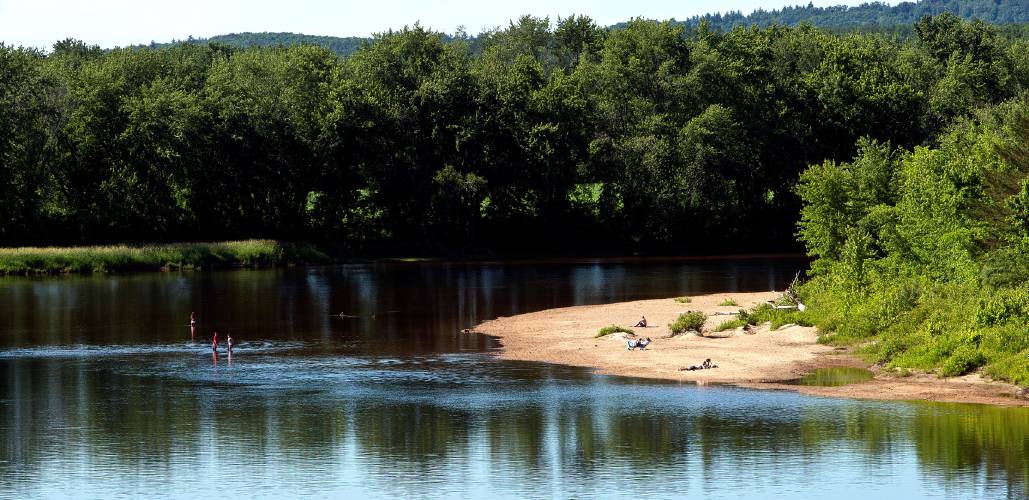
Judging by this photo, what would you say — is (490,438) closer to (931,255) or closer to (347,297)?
(931,255)

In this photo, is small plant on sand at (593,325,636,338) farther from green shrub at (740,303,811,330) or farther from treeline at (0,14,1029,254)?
treeline at (0,14,1029,254)

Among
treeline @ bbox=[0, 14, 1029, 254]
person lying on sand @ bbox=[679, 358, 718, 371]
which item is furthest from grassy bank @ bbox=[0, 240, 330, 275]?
person lying on sand @ bbox=[679, 358, 718, 371]

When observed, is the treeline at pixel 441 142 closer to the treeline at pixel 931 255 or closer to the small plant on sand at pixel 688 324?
the treeline at pixel 931 255

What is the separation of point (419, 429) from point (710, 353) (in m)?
17.2

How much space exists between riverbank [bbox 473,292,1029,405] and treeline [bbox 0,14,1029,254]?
52.8 m

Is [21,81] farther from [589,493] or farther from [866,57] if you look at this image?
[589,493]

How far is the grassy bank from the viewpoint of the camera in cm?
10550

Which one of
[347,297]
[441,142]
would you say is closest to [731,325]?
[347,297]

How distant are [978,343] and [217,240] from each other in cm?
8512

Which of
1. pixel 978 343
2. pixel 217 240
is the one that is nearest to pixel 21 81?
pixel 217 240

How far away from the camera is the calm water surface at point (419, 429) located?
33.4 meters

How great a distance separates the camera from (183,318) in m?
72.7

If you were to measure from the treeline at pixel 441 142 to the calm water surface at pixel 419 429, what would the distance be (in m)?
50.0

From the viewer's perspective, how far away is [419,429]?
4028 cm
